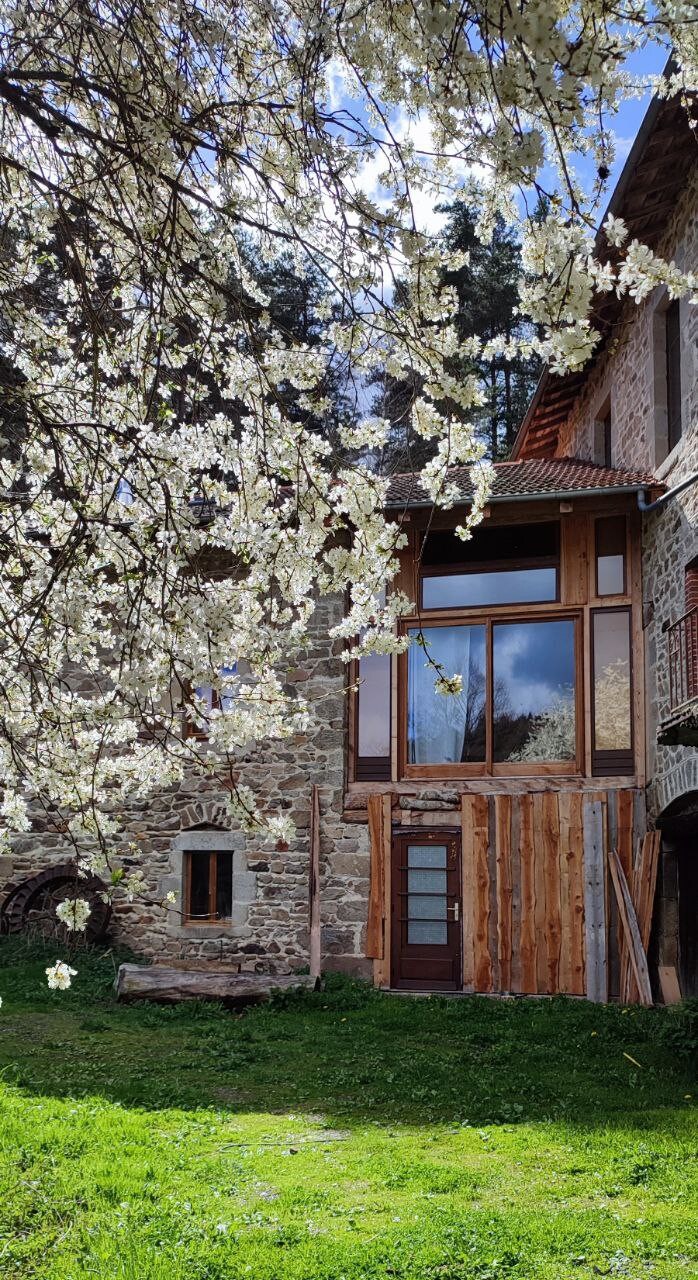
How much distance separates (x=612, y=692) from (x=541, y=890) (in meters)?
2.26

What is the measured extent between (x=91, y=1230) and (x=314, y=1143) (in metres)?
1.83

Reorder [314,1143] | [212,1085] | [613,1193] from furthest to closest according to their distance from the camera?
[212,1085] → [314,1143] → [613,1193]

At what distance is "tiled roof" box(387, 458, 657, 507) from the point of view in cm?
1198

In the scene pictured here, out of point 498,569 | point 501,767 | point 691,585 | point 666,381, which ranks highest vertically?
point 666,381

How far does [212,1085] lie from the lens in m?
8.27

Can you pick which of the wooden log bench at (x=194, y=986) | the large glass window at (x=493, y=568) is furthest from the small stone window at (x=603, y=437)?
the wooden log bench at (x=194, y=986)

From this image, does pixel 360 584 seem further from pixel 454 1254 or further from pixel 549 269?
pixel 454 1254

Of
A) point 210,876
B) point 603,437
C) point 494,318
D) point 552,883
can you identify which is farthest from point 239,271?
point 494,318

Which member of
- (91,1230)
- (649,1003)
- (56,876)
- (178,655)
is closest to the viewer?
(178,655)

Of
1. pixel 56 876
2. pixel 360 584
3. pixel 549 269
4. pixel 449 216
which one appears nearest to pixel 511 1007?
pixel 56 876

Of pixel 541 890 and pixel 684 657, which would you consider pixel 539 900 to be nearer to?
pixel 541 890

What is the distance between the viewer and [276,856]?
1323 centimetres

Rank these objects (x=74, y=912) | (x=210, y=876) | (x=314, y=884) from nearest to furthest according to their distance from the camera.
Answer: (x=74, y=912)
(x=314, y=884)
(x=210, y=876)

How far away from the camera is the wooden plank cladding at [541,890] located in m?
12.0
